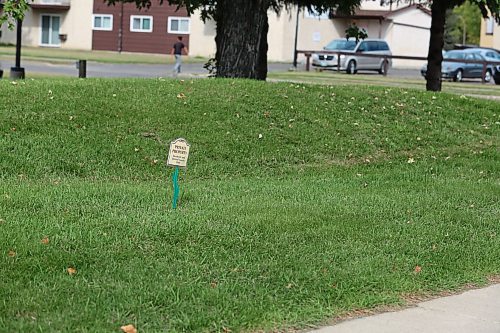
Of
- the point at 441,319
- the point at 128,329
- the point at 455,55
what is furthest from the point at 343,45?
the point at 128,329

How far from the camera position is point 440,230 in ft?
25.3

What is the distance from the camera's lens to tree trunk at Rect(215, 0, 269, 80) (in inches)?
596

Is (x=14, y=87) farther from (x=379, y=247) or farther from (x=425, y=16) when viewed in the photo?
(x=425, y=16)

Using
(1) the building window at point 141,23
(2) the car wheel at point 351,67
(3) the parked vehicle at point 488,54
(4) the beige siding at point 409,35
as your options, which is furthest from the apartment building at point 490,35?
(1) the building window at point 141,23

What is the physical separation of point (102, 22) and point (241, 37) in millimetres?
44110

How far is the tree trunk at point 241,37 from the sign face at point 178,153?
806 cm

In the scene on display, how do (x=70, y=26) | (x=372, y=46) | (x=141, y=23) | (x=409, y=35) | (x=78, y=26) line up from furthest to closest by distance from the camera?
(x=70, y=26), (x=78, y=26), (x=409, y=35), (x=141, y=23), (x=372, y=46)

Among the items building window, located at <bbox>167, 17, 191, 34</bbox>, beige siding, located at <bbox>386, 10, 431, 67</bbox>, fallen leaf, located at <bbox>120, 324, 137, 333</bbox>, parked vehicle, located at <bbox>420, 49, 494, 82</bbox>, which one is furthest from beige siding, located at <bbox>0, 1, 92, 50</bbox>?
fallen leaf, located at <bbox>120, 324, 137, 333</bbox>

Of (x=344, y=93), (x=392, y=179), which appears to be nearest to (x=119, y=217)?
(x=392, y=179)

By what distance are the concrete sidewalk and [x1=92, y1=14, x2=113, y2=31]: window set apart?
175 feet

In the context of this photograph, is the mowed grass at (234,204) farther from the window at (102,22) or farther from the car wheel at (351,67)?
the window at (102,22)

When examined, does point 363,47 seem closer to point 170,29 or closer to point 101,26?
point 170,29

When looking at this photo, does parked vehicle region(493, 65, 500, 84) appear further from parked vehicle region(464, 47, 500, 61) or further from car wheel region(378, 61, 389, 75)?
car wheel region(378, 61, 389, 75)

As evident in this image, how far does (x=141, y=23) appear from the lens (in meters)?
56.7
